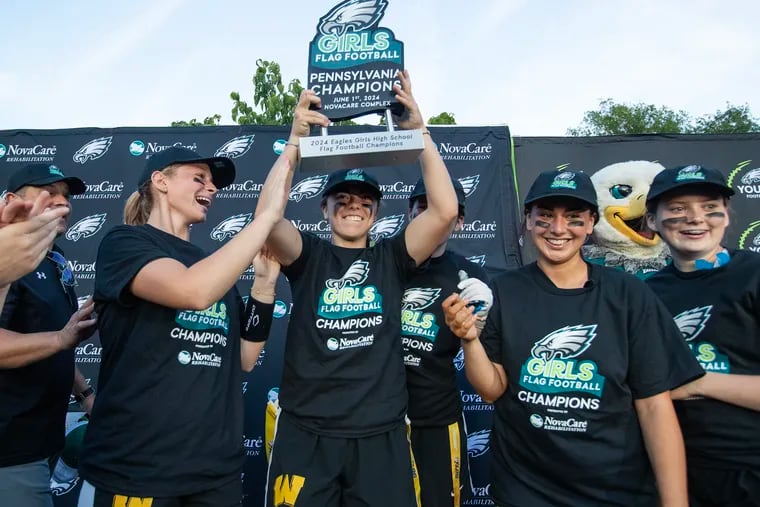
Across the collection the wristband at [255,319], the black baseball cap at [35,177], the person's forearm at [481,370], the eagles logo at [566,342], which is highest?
the black baseball cap at [35,177]

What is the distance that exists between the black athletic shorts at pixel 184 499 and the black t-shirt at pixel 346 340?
350 mm

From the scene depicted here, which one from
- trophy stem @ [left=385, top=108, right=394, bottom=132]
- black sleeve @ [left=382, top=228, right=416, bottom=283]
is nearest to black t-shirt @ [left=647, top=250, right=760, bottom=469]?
black sleeve @ [left=382, top=228, right=416, bottom=283]

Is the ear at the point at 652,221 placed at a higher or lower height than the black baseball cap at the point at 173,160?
lower

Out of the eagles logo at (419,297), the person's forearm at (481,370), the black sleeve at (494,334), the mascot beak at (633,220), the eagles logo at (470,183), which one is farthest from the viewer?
the eagles logo at (470,183)

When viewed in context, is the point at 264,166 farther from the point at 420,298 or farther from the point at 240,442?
the point at 240,442

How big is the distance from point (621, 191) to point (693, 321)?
8.24 feet

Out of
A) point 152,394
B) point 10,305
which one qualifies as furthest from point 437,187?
point 10,305

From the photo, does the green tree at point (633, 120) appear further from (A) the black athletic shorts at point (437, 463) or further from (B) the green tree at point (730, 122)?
(A) the black athletic shorts at point (437, 463)

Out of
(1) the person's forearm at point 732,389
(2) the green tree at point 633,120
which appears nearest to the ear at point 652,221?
(1) the person's forearm at point 732,389

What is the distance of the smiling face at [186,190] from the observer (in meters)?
2.05

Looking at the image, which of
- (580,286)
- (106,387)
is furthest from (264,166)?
(580,286)

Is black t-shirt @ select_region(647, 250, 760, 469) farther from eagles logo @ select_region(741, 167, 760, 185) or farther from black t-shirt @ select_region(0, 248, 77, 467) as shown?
eagles logo @ select_region(741, 167, 760, 185)

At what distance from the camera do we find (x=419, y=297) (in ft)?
8.70

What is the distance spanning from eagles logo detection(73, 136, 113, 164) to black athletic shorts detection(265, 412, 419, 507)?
382 cm
